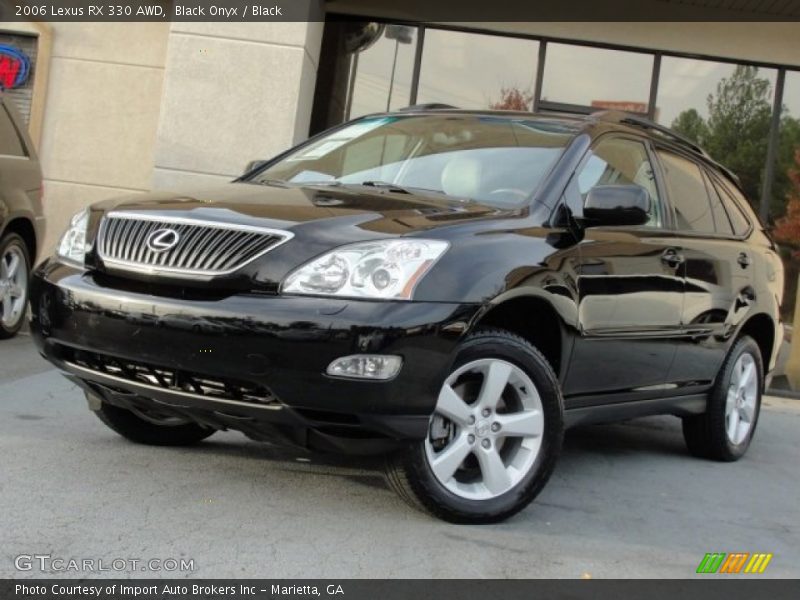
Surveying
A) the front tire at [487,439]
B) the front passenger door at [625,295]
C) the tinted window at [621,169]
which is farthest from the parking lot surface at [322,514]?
the tinted window at [621,169]

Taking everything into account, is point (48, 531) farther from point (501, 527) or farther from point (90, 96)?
point (90, 96)

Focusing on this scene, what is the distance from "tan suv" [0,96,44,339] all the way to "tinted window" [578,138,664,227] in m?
4.63

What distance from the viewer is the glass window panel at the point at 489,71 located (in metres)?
11.5

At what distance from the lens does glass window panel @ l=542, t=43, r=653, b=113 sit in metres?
11.5

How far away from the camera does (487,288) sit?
3.50 m

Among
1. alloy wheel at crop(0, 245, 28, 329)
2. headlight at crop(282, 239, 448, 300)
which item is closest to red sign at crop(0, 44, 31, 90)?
alloy wheel at crop(0, 245, 28, 329)

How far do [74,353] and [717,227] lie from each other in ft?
11.3

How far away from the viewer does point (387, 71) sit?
11.7 metres

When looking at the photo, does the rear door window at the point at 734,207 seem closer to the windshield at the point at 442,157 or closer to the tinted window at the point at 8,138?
the windshield at the point at 442,157

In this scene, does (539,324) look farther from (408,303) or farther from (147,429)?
(147,429)

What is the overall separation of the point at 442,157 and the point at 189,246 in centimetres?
146

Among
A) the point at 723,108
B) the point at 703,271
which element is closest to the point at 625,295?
the point at 703,271

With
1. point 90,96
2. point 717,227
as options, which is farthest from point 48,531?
point 90,96

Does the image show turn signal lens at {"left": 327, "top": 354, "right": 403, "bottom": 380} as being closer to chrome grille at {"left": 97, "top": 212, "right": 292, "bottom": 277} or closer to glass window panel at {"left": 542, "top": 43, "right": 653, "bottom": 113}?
chrome grille at {"left": 97, "top": 212, "right": 292, "bottom": 277}
